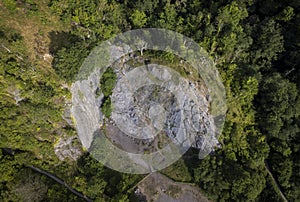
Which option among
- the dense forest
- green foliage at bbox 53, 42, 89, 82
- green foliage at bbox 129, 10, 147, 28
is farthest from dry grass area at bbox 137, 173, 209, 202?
green foliage at bbox 129, 10, 147, 28

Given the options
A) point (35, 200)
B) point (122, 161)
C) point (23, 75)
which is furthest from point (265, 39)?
point (35, 200)

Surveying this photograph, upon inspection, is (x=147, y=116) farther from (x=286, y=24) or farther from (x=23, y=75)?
(x=286, y=24)

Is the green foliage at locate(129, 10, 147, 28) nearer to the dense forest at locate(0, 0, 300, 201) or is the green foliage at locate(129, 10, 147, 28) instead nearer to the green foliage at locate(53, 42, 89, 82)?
the dense forest at locate(0, 0, 300, 201)

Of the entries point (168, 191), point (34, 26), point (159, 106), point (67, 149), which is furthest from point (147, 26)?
point (168, 191)

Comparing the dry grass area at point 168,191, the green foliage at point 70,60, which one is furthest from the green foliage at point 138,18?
the dry grass area at point 168,191

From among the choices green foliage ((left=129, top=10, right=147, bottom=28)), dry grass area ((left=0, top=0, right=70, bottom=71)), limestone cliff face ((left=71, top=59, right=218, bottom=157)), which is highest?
green foliage ((left=129, top=10, right=147, bottom=28))

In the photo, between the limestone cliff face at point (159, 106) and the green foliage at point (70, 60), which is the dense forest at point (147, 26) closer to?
the green foliage at point (70, 60)

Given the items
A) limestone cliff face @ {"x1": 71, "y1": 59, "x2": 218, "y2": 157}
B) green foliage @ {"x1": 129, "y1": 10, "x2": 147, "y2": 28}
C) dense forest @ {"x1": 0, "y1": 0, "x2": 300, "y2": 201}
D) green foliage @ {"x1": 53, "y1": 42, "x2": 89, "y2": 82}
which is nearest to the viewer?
green foliage @ {"x1": 53, "y1": 42, "x2": 89, "y2": 82}

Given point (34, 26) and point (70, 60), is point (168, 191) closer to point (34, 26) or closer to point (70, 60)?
point (70, 60)
